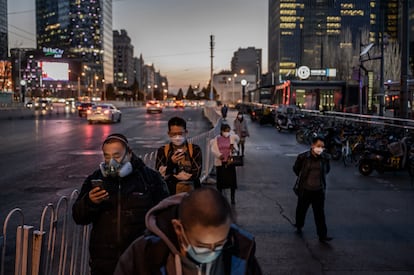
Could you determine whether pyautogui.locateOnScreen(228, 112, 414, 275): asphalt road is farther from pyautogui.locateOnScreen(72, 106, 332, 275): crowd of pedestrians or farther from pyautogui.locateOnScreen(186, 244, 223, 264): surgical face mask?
pyautogui.locateOnScreen(186, 244, 223, 264): surgical face mask

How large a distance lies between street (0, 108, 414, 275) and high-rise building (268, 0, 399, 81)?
244 ft

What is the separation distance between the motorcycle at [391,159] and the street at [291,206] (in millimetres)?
259

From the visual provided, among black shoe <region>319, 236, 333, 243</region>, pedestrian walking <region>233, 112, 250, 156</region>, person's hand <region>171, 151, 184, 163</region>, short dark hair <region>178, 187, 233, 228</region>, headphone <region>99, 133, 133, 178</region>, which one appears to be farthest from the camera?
pedestrian walking <region>233, 112, 250, 156</region>

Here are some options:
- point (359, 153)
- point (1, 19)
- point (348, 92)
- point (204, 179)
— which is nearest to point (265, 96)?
point (348, 92)

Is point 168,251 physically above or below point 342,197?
above

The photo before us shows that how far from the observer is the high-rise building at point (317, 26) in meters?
111

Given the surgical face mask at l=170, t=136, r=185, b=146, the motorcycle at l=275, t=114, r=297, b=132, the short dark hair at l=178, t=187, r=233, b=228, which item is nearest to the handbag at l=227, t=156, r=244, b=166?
the surgical face mask at l=170, t=136, r=185, b=146

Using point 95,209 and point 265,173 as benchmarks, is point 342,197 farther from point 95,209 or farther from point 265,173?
point 95,209

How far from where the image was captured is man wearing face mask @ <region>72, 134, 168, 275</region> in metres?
3.58

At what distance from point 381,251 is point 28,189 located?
7590 millimetres

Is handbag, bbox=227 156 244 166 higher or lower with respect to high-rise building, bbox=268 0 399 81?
lower

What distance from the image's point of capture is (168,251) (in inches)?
88.2

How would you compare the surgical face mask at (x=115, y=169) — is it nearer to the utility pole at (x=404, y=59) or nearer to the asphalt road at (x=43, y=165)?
the asphalt road at (x=43, y=165)

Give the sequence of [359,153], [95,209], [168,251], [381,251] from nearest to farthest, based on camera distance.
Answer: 1. [168,251]
2. [95,209]
3. [381,251]
4. [359,153]
